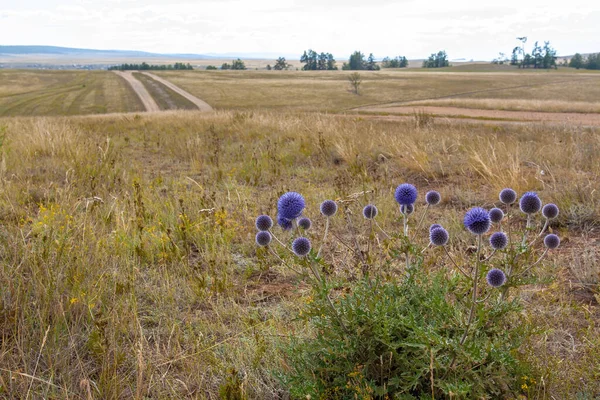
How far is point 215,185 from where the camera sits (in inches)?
273

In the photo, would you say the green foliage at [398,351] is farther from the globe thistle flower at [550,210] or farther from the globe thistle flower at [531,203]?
the globe thistle flower at [550,210]

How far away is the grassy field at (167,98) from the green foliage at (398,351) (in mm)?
43562

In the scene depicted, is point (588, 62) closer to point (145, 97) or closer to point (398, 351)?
point (145, 97)

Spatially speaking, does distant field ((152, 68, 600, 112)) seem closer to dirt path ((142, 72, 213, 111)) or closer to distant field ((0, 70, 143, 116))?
dirt path ((142, 72, 213, 111))

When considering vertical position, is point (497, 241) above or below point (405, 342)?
above

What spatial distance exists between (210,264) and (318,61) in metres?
149

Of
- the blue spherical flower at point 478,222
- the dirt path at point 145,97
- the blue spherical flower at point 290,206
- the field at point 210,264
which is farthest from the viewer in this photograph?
the dirt path at point 145,97

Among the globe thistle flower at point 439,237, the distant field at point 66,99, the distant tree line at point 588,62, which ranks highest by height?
the distant tree line at point 588,62

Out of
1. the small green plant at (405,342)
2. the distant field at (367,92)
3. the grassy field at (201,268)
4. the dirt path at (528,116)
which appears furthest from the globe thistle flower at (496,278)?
the distant field at (367,92)

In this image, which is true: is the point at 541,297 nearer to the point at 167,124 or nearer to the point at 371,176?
the point at 371,176

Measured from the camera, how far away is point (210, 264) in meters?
3.96

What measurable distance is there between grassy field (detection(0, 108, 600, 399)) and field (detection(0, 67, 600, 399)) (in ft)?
0.06

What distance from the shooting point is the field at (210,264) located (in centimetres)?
257

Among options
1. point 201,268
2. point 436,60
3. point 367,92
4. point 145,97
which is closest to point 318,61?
point 436,60
